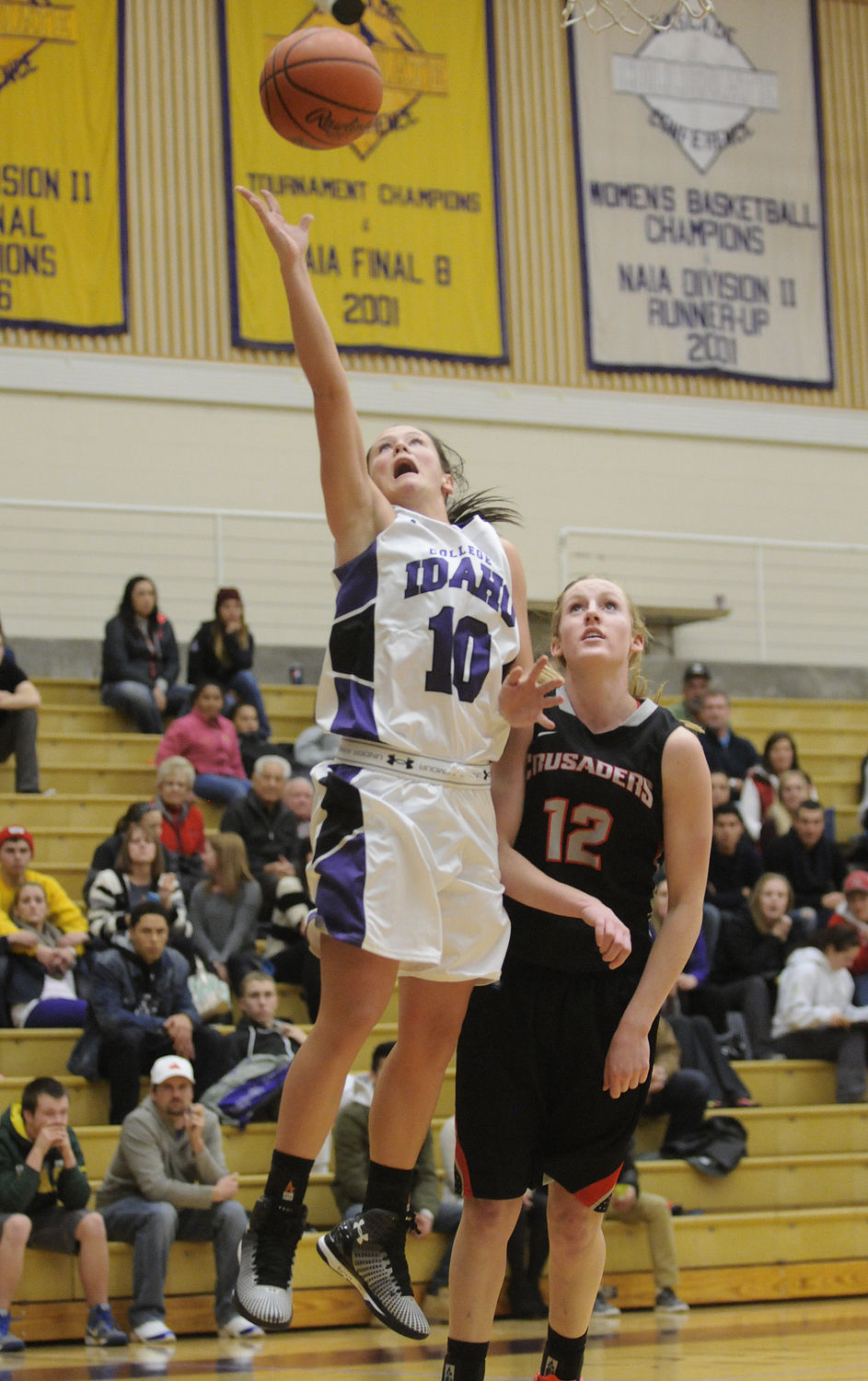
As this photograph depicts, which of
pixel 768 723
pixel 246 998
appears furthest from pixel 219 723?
pixel 768 723

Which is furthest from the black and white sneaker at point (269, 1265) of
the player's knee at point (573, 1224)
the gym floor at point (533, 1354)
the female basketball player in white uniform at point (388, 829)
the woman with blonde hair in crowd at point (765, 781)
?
the woman with blonde hair in crowd at point (765, 781)

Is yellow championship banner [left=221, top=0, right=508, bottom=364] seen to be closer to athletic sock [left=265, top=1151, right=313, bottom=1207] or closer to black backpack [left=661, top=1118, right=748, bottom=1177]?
black backpack [left=661, top=1118, right=748, bottom=1177]

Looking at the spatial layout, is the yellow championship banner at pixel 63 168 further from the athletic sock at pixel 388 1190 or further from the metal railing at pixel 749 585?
the athletic sock at pixel 388 1190

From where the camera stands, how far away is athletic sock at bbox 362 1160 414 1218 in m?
3.70

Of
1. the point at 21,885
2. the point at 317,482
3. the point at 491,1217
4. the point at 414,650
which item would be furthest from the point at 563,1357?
the point at 317,482

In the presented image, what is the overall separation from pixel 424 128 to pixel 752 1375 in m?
11.2

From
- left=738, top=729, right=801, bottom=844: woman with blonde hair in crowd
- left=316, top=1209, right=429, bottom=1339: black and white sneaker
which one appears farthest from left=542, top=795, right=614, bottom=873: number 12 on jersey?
left=738, top=729, right=801, bottom=844: woman with blonde hair in crowd

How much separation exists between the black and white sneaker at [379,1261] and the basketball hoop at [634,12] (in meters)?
3.82

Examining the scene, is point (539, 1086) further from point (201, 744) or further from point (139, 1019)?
point (201, 744)

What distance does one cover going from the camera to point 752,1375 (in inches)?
200

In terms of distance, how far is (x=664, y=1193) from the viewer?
8.15m

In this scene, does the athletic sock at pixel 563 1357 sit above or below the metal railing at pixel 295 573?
below

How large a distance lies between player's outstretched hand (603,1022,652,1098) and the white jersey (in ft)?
2.31

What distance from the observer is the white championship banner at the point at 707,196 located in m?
14.5
